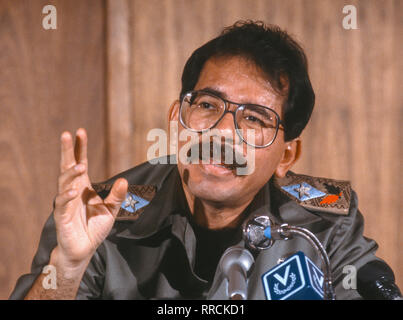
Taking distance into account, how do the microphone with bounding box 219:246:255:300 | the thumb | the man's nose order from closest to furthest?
the microphone with bounding box 219:246:255:300 < the thumb < the man's nose

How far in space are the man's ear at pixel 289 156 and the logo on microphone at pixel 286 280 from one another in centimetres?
33

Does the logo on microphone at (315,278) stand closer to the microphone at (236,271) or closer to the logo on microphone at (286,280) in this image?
the logo on microphone at (286,280)

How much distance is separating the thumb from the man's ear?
0.45 metres

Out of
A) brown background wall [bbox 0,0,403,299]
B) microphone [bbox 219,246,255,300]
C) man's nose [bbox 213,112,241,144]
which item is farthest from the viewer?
brown background wall [bbox 0,0,403,299]

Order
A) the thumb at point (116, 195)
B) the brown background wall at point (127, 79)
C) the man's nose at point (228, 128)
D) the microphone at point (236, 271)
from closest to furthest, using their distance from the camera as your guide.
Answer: the microphone at point (236, 271) → the thumb at point (116, 195) → the man's nose at point (228, 128) → the brown background wall at point (127, 79)

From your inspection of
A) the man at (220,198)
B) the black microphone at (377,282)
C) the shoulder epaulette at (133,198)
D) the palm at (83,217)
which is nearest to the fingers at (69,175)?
the palm at (83,217)

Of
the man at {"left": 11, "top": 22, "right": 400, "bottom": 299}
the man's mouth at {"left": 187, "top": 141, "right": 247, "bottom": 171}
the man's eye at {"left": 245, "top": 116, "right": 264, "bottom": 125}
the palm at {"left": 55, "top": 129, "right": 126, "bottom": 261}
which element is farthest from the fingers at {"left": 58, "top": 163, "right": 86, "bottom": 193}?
the man's eye at {"left": 245, "top": 116, "right": 264, "bottom": 125}

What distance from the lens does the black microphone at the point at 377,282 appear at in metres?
0.99

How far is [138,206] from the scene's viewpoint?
1.08 metres

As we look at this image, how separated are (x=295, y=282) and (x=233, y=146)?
38 centimetres

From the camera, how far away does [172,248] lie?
1055 millimetres

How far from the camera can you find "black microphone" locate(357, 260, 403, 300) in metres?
0.99

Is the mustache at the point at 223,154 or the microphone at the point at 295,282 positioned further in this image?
the mustache at the point at 223,154

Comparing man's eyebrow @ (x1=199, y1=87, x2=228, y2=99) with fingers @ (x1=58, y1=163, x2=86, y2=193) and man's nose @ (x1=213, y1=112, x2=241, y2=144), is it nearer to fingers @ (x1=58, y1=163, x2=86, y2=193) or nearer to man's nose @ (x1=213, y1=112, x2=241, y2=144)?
man's nose @ (x1=213, y1=112, x2=241, y2=144)
